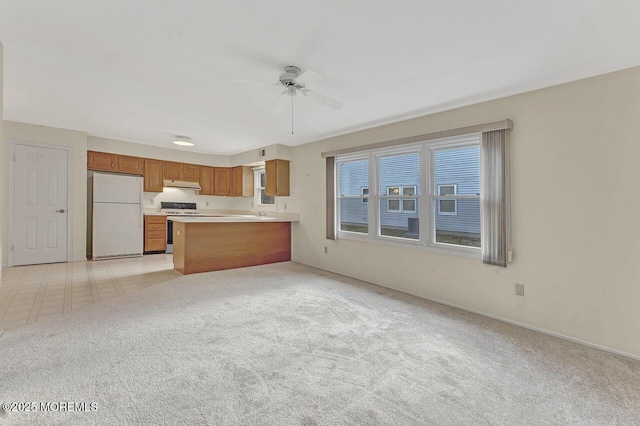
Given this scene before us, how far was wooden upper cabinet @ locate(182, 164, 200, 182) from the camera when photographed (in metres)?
6.93

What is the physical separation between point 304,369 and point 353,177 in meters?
3.42

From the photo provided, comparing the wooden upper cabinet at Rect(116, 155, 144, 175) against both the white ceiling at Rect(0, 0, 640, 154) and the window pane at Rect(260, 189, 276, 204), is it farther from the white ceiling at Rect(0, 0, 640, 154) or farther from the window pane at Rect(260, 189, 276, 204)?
the window pane at Rect(260, 189, 276, 204)

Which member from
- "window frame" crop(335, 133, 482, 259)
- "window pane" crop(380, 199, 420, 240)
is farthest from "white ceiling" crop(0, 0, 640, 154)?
"window pane" crop(380, 199, 420, 240)

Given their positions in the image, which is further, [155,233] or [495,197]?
[155,233]

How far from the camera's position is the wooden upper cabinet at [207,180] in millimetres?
7227

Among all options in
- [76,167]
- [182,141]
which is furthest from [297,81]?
[76,167]

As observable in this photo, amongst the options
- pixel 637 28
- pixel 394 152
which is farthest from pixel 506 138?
pixel 394 152

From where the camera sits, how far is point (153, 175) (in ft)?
21.2

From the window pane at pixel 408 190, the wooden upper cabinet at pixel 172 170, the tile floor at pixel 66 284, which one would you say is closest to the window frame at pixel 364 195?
the window pane at pixel 408 190

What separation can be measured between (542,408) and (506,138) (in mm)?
2460

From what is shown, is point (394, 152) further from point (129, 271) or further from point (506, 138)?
point (129, 271)

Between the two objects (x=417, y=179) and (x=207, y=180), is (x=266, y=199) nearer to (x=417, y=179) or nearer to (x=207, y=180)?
(x=207, y=180)

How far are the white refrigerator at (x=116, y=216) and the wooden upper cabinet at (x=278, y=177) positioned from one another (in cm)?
285

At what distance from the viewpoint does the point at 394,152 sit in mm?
4172
